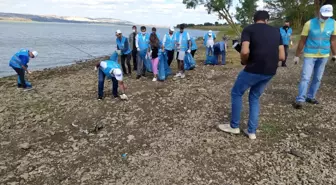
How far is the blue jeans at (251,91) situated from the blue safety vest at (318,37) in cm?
186

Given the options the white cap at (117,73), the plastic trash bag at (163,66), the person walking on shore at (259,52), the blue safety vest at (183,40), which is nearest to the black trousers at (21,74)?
the white cap at (117,73)

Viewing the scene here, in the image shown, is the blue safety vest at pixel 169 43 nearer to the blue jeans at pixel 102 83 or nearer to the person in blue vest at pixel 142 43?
the person in blue vest at pixel 142 43

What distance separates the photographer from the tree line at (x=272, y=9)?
21516 millimetres

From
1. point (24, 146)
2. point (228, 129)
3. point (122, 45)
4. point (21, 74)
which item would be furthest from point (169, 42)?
point (24, 146)

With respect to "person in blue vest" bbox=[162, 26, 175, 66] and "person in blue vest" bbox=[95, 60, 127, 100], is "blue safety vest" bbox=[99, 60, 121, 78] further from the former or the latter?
"person in blue vest" bbox=[162, 26, 175, 66]

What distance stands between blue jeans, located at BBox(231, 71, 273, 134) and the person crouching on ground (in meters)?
5.19

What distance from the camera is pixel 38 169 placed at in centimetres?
445

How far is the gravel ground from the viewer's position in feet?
13.6

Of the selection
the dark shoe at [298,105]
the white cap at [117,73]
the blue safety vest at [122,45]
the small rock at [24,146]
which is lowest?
the small rock at [24,146]

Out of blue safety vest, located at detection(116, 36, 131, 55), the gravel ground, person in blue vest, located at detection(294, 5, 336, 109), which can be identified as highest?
person in blue vest, located at detection(294, 5, 336, 109)

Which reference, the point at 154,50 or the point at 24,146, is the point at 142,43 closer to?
the point at 154,50

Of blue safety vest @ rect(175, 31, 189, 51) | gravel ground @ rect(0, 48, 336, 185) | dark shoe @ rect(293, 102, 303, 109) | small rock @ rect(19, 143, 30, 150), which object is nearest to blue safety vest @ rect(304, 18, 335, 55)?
dark shoe @ rect(293, 102, 303, 109)

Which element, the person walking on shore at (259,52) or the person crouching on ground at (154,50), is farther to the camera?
the person crouching on ground at (154,50)

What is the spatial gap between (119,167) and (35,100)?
207 inches
